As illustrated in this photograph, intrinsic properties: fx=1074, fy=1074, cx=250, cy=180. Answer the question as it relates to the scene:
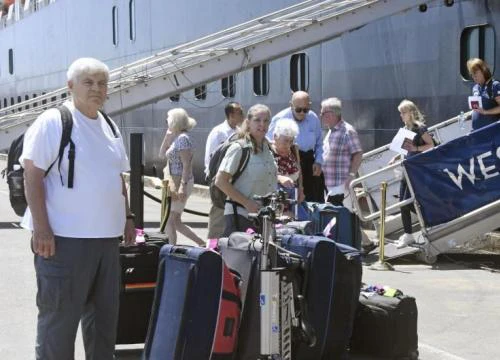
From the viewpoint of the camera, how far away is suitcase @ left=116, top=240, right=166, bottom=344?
21.2 ft

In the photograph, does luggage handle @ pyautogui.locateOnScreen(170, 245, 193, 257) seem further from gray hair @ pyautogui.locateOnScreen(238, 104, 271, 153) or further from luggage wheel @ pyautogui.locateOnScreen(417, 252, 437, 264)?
luggage wheel @ pyautogui.locateOnScreen(417, 252, 437, 264)

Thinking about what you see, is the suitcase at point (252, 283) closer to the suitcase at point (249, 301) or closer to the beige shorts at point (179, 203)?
the suitcase at point (249, 301)

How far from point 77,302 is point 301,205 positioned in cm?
296

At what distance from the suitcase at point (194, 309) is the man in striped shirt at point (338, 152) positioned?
17.4 feet

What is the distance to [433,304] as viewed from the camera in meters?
8.66

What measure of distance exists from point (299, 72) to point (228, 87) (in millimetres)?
2994

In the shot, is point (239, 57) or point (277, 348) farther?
point (239, 57)

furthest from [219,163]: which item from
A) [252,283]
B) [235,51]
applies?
[235,51]

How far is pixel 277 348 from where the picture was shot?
5.27 meters

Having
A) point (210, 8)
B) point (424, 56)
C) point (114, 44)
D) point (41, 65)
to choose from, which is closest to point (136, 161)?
point (424, 56)

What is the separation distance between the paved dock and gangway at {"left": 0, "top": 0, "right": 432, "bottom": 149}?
11.9 ft

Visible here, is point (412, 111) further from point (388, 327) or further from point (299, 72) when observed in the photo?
point (299, 72)

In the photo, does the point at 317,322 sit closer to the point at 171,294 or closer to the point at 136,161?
the point at 171,294

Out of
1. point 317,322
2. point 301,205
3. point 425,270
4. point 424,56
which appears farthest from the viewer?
point 424,56
